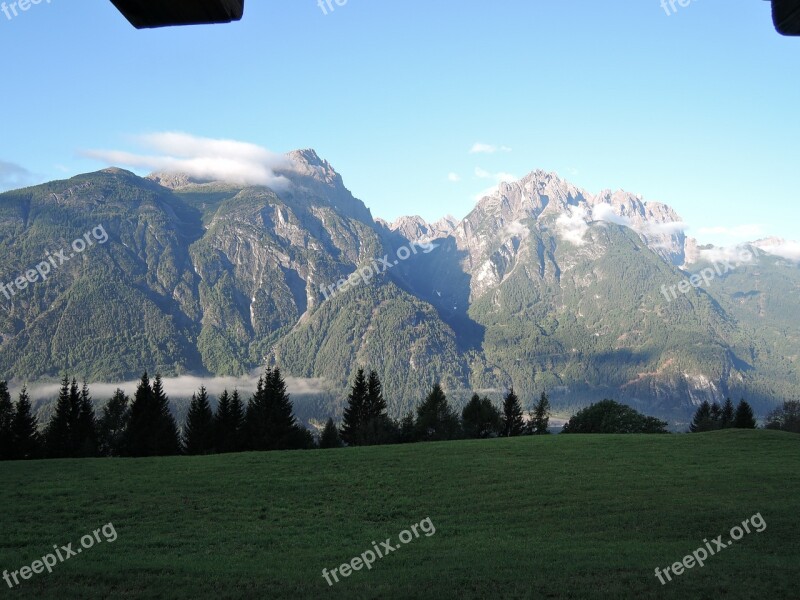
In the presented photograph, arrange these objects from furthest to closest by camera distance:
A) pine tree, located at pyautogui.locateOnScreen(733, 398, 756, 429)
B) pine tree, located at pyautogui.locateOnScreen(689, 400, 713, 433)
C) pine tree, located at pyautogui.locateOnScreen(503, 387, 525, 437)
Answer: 1. pine tree, located at pyautogui.locateOnScreen(689, 400, 713, 433)
2. pine tree, located at pyautogui.locateOnScreen(503, 387, 525, 437)
3. pine tree, located at pyautogui.locateOnScreen(733, 398, 756, 429)

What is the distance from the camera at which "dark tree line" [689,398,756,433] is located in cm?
10331

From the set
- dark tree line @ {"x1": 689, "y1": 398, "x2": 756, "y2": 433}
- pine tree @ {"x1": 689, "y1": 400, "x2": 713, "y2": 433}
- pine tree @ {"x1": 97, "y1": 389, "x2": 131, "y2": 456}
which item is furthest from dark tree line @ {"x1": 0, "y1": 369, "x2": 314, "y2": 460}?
pine tree @ {"x1": 689, "y1": 400, "x2": 713, "y2": 433}

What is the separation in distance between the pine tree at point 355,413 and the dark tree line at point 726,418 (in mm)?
52421

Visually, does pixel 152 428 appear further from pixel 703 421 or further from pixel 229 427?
pixel 703 421

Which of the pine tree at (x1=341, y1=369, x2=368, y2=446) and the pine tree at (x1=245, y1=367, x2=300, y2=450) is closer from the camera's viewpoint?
the pine tree at (x1=245, y1=367, x2=300, y2=450)

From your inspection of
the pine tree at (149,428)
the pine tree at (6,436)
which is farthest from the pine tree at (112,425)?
the pine tree at (6,436)

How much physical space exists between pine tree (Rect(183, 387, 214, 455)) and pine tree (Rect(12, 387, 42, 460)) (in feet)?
59.5

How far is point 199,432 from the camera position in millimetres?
88062

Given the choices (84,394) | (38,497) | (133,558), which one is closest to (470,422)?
(84,394)

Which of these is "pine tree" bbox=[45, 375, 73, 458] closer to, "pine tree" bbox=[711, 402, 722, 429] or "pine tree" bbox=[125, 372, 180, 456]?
"pine tree" bbox=[125, 372, 180, 456]

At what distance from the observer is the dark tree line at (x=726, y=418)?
10331 cm

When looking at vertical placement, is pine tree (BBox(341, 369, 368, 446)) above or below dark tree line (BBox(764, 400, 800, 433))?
above

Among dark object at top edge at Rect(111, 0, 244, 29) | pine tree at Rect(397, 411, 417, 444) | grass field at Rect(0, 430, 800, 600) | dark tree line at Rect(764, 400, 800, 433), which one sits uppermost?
dark object at top edge at Rect(111, 0, 244, 29)

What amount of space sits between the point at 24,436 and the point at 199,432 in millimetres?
20886
